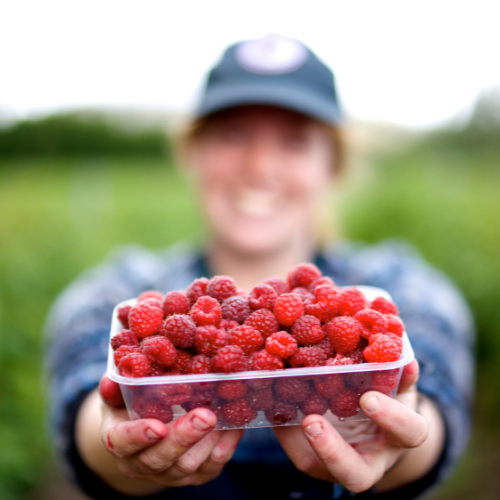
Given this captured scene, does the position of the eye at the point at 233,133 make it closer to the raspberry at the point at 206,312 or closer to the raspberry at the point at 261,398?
the raspberry at the point at 206,312

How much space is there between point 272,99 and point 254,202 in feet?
1.32

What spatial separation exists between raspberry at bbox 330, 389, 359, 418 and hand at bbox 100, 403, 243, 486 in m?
0.18

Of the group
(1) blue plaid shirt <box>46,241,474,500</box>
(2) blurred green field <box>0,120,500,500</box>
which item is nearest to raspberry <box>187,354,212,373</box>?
(1) blue plaid shirt <box>46,241,474,500</box>

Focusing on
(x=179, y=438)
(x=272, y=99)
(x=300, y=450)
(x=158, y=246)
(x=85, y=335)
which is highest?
(x=272, y=99)

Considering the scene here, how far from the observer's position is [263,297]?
85 cm

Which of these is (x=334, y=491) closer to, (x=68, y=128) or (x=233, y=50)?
(x=233, y=50)

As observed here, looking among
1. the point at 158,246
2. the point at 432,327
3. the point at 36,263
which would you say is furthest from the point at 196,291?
the point at 158,246

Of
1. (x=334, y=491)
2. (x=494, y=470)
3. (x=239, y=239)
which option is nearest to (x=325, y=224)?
→ (x=239, y=239)

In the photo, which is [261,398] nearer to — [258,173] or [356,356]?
[356,356]

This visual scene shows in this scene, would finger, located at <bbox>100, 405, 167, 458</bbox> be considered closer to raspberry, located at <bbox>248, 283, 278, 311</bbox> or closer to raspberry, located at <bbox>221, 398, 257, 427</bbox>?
raspberry, located at <bbox>221, 398, 257, 427</bbox>

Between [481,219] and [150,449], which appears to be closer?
[150,449]

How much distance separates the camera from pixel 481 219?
3.57 meters

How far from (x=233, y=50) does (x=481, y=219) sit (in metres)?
2.54

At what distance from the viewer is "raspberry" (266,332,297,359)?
0.78 m
